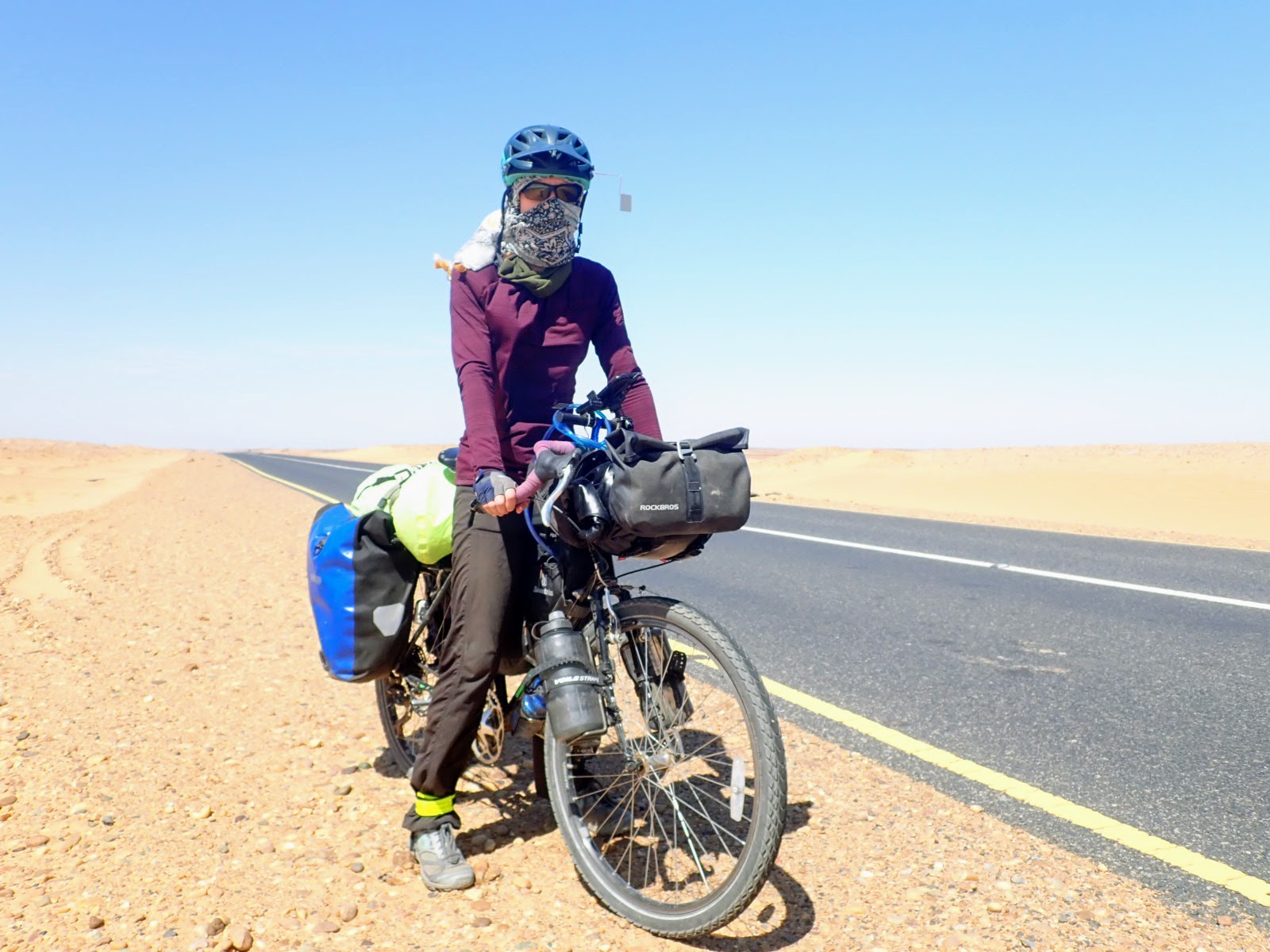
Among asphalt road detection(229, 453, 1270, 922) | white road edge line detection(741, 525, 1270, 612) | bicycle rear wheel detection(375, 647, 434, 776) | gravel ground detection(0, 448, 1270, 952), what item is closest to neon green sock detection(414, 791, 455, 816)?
gravel ground detection(0, 448, 1270, 952)

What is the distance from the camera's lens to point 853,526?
13641 millimetres

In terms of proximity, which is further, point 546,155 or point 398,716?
point 398,716

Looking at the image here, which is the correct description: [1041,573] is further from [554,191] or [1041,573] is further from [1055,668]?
[554,191]

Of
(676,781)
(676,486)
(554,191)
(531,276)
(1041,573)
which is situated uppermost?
(554,191)

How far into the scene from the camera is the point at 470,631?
3.00 metres

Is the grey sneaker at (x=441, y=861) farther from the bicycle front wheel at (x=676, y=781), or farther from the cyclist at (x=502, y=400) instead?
the bicycle front wheel at (x=676, y=781)

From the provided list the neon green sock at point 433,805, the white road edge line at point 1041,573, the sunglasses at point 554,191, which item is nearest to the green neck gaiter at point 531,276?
the sunglasses at point 554,191

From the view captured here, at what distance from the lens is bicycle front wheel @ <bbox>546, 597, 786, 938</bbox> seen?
2480 millimetres

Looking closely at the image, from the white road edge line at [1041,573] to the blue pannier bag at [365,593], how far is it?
6.97 meters

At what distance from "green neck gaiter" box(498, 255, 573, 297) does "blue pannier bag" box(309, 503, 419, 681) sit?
1001 millimetres

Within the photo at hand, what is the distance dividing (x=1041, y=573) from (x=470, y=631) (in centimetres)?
759

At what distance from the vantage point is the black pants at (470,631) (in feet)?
9.83

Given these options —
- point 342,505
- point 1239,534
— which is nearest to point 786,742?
point 342,505

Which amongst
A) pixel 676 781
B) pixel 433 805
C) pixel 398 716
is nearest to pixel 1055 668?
pixel 676 781
